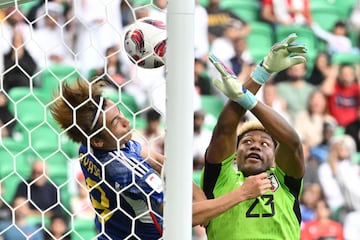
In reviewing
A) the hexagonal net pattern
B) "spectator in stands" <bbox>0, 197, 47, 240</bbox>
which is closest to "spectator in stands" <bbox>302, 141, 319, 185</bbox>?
the hexagonal net pattern

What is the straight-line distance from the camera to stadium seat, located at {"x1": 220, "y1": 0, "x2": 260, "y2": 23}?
553 centimetres

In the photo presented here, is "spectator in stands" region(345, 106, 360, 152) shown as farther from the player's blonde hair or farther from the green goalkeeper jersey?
the player's blonde hair

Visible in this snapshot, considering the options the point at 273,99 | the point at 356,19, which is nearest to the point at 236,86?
the point at 273,99

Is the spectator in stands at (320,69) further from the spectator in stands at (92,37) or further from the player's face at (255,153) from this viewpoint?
the player's face at (255,153)

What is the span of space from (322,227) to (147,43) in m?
2.83

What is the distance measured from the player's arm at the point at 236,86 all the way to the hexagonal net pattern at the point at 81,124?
0.16m

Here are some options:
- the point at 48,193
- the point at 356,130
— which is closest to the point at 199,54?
the point at 356,130

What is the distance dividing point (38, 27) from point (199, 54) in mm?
1107

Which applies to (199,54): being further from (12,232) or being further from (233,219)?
(233,219)

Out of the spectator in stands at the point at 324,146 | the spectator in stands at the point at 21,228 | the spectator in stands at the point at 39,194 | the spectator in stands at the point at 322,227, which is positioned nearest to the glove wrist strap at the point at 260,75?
the spectator in stands at the point at 21,228

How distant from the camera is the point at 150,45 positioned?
229 centimetres

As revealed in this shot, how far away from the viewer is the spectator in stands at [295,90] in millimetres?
5254

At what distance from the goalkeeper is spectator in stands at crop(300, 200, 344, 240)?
216cm

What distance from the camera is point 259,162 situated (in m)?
2.74
